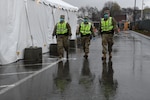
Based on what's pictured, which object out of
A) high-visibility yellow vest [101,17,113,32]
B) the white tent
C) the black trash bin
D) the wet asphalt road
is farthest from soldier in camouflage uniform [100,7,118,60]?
the white tent

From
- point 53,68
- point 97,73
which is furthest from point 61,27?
point 97,73

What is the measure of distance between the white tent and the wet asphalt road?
738 millimetres

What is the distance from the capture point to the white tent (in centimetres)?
1296

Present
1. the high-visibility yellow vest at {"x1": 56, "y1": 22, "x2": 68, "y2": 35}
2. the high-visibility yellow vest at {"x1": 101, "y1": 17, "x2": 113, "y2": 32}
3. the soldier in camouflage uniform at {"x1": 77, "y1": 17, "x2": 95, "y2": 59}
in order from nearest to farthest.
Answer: the high-visibility yellow vest at {"x1": 101, "y1": 17, "x2": 113, "y2": 32} → the high-visibility yellow vest at {"x1": 56, "y1": 22, "x2": 68, "y2": 35} → the soldier in camouflage uniform at {"x1": 77, "y1": 17, "x2": 95, "y2": 59}

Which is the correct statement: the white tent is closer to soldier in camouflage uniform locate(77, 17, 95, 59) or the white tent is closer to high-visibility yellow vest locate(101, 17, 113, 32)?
soldier in camouflage uniform locate(77, 17, 95, 59)

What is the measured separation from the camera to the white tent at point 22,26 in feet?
42.5

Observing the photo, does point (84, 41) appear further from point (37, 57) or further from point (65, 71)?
point (65, 71)

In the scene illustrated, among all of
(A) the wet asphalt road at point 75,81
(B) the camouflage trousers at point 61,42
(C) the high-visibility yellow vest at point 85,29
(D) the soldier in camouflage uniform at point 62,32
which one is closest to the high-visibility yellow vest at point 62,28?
(D) the soldier in camouflage uniform at point 62,32

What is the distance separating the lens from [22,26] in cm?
1456

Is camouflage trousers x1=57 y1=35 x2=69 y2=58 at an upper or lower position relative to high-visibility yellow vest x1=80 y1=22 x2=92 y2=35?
lower

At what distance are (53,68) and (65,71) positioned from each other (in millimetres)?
847

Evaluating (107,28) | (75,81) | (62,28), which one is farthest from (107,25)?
(75,81)

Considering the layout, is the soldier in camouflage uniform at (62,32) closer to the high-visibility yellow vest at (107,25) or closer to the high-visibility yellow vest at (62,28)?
the high-visibility yellow vest at (62,28)

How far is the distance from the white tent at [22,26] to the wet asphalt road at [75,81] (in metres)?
0.74
